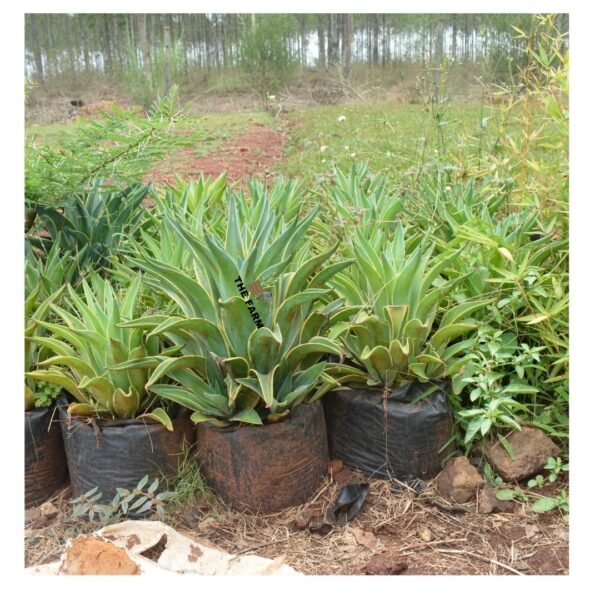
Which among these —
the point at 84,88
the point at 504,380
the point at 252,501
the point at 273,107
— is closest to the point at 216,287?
the point at 252,501

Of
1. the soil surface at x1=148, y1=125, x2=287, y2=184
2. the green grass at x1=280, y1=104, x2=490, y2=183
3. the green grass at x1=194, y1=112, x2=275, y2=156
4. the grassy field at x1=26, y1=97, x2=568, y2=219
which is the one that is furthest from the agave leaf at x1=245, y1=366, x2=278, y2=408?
the green grass at x1=194, y1=112, x2=275, y2=156

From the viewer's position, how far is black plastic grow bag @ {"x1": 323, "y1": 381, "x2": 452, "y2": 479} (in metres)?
2.07

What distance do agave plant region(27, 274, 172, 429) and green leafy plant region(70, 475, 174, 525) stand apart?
21 centimetres

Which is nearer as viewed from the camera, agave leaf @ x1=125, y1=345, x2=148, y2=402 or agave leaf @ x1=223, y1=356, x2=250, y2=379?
agave leaf @ x1=223, y1=356, x2=250, y2=379

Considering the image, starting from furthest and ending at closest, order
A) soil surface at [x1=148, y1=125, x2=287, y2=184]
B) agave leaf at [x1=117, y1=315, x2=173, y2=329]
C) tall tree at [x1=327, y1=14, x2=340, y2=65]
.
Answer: tall tree at [x1=327, y1=14, x2=340, y2=65] → soil surface at [x1=148, y1=125, x2=287, y2=184] → agave leaf at [x1=117, y1=315, x2=173, y2=329]

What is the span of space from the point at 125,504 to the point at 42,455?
1.19 ft

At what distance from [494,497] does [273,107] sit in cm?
959

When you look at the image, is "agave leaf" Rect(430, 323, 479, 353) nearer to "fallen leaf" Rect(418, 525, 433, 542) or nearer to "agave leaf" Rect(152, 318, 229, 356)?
"fallen leaf" Rect(418, 525, 433, 542)

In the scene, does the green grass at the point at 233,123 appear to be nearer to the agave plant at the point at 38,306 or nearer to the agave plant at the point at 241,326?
the agave plant at the point at 38,306

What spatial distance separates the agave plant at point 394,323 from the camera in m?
2.06

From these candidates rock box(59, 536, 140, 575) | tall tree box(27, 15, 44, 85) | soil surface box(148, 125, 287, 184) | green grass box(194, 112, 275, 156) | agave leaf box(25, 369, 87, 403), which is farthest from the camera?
tall tree box(27, 15, 44, 85)

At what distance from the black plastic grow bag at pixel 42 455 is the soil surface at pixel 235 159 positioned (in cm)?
371

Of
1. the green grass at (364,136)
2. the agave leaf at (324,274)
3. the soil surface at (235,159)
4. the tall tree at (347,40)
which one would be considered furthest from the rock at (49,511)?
the tall tree at (347,40)

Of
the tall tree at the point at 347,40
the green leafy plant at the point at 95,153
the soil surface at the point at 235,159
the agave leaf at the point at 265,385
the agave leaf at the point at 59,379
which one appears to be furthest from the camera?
the tall tree at the point at 347,40
